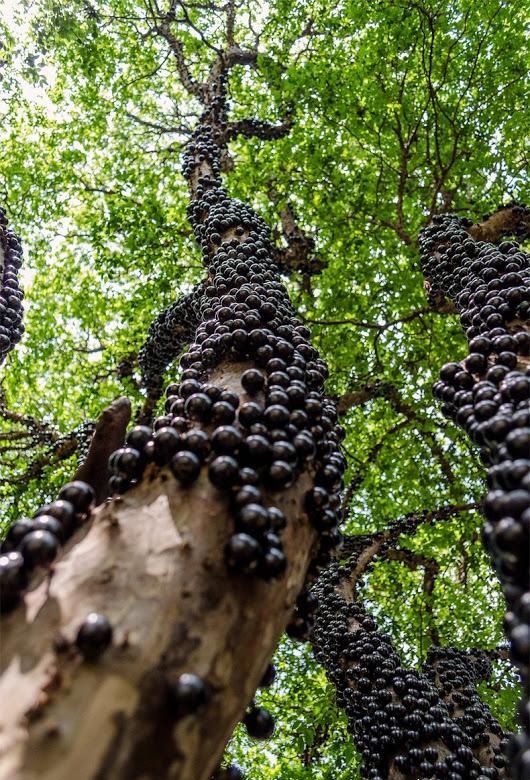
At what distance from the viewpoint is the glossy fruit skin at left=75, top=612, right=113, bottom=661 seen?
1.29 m

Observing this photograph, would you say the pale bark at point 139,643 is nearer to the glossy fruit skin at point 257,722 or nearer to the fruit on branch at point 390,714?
the glossy fruit skin at point 257,722

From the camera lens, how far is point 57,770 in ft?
3.52

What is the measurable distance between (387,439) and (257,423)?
683cm

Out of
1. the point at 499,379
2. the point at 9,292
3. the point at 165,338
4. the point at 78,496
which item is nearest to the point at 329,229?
the point at 165,338

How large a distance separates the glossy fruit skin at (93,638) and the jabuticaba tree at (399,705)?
2.37 m

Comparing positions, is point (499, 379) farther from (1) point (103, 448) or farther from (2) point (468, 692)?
(2) point (468, 692)

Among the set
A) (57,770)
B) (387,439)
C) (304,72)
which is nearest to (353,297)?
(387,439)

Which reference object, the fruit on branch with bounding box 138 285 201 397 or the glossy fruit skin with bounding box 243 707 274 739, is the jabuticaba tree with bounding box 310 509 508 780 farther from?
the fruit on branch with bounding box 138 285 201 397

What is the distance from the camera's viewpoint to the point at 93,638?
1294mm

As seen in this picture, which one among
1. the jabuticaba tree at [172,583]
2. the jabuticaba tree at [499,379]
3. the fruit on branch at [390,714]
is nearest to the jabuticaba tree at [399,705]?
the fruit on branch at [390,714]

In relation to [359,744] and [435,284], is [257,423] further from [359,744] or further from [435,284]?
[359,744]

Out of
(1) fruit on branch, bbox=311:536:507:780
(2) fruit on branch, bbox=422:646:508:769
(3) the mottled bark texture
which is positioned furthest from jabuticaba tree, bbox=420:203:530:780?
(2) fruit on branch, bbox=422:646:508:769

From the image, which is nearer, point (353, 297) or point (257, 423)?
point (257, 423)

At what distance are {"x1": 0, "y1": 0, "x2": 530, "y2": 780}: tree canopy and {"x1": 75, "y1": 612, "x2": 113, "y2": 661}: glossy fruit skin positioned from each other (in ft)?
19.5
